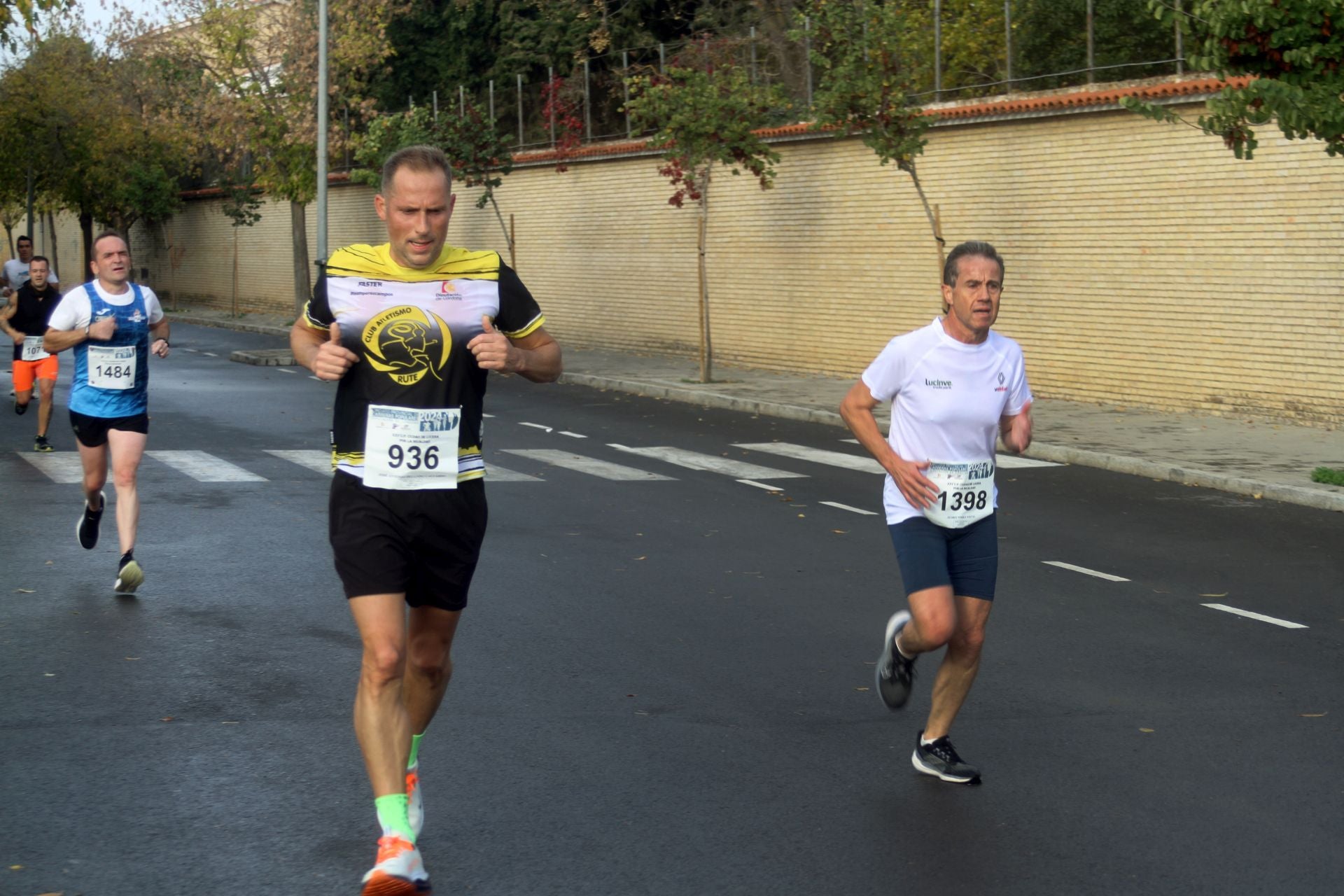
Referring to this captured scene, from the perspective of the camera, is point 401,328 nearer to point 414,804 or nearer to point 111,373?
point 414,804

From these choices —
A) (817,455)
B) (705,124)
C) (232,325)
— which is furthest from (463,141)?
(817,455)

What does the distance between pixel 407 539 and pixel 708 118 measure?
18.5 meters

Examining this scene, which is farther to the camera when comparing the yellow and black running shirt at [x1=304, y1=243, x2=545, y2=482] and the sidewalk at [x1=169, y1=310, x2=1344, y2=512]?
the sidewalk at [x1=169, y1=310, x2=1344, y2=512]

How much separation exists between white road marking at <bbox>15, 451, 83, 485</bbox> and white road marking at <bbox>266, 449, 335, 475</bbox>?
1749 mm

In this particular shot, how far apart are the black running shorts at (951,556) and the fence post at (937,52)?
1731 centimetres

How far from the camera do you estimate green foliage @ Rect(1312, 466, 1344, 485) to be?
43.0ft

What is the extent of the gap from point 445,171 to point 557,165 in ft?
88.1

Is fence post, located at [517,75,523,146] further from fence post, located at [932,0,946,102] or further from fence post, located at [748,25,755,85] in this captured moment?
fence post, located at [932,0,946,102]

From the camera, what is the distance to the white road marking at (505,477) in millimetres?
13734

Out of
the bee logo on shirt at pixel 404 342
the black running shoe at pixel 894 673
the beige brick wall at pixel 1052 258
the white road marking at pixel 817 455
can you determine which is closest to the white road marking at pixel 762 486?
the white road marking at pixel 817 455

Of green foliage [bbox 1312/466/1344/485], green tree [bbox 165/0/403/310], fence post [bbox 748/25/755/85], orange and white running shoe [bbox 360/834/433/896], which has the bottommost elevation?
orange and white running shoe [bbox 360/834/433/896]

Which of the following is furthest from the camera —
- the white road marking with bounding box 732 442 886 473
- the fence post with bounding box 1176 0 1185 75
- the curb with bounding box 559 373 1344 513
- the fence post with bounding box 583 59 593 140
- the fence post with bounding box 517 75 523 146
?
the fence post with bounding box 517 75 523 146

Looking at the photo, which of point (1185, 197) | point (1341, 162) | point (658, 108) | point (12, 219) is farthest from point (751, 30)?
point (12, 219)

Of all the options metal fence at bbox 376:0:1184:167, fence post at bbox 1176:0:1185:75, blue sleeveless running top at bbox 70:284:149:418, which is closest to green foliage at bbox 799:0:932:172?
metal fence at bbox 376:0:1184:167
